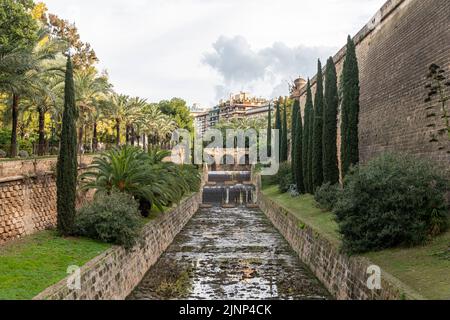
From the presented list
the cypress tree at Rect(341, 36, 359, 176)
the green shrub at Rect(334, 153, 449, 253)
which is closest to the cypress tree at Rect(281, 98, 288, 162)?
the cypress tree at Rect(341, 36, 359, 176)

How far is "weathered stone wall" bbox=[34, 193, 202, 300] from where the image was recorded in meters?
9.76

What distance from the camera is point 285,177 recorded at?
126 feet

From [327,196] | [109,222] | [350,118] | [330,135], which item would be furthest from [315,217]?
[109,222]

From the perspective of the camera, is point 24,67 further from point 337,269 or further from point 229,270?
point 337,269

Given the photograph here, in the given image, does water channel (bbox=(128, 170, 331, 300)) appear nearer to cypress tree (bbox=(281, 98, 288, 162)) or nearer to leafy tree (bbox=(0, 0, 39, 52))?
leafy tree (bbox=(0, 0, 39, 52))

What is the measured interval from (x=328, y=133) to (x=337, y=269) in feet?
44.5

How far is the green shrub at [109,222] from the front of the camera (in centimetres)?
1438

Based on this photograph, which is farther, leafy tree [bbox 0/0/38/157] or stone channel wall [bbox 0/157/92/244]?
leafy tree [bbox 0/0/38/157]

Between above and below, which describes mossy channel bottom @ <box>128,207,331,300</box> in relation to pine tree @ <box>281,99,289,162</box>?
below

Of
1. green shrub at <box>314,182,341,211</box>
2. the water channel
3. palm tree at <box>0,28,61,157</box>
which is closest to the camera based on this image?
the water channel

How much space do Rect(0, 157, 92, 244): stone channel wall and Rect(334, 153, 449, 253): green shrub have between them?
8.72m

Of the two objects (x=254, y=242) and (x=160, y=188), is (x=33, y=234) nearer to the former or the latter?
(x=160, y=188)

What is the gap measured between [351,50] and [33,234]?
15659 millimetres

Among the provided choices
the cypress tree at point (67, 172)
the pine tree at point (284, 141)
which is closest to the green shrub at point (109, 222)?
the cypress tree at point (67, 172)
